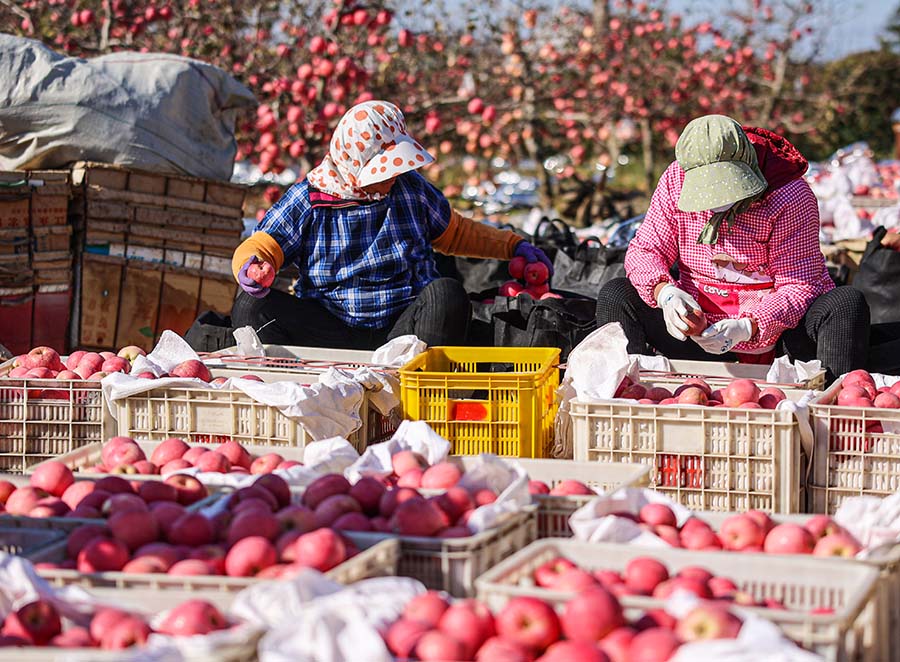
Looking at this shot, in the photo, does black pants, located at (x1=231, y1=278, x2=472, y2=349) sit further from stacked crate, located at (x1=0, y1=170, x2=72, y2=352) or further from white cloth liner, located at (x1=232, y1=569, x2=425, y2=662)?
white cloth liner, located at (x1=232, y1=569, x2=425, y2=662)

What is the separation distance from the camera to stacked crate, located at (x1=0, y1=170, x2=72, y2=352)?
605 cm

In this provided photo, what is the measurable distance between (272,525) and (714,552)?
884mm

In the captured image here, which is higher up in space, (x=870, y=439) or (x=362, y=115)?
(x=362, y=115)

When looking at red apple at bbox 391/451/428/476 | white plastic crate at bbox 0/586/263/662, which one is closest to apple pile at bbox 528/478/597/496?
red apple at bbox 391/451/428/476

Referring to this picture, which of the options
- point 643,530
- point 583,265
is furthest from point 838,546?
point 583,265

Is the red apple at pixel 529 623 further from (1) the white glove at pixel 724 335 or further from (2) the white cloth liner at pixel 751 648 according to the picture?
(1) the white glove at pixel 724 335

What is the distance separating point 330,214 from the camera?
15.7 ft

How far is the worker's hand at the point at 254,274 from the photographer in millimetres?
4562

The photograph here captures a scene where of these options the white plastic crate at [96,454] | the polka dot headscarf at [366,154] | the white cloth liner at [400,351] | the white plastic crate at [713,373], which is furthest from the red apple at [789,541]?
the polka dot headscarf at [366,154]

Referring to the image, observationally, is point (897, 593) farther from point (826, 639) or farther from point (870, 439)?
point (870, 439)

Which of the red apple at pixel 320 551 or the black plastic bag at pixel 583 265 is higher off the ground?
the black plastic bag at pixel 583 265

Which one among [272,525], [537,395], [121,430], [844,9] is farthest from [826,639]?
[844,9]

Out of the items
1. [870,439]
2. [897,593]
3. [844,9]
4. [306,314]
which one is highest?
[844,9]

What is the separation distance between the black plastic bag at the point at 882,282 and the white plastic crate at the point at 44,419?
355 centimetres
